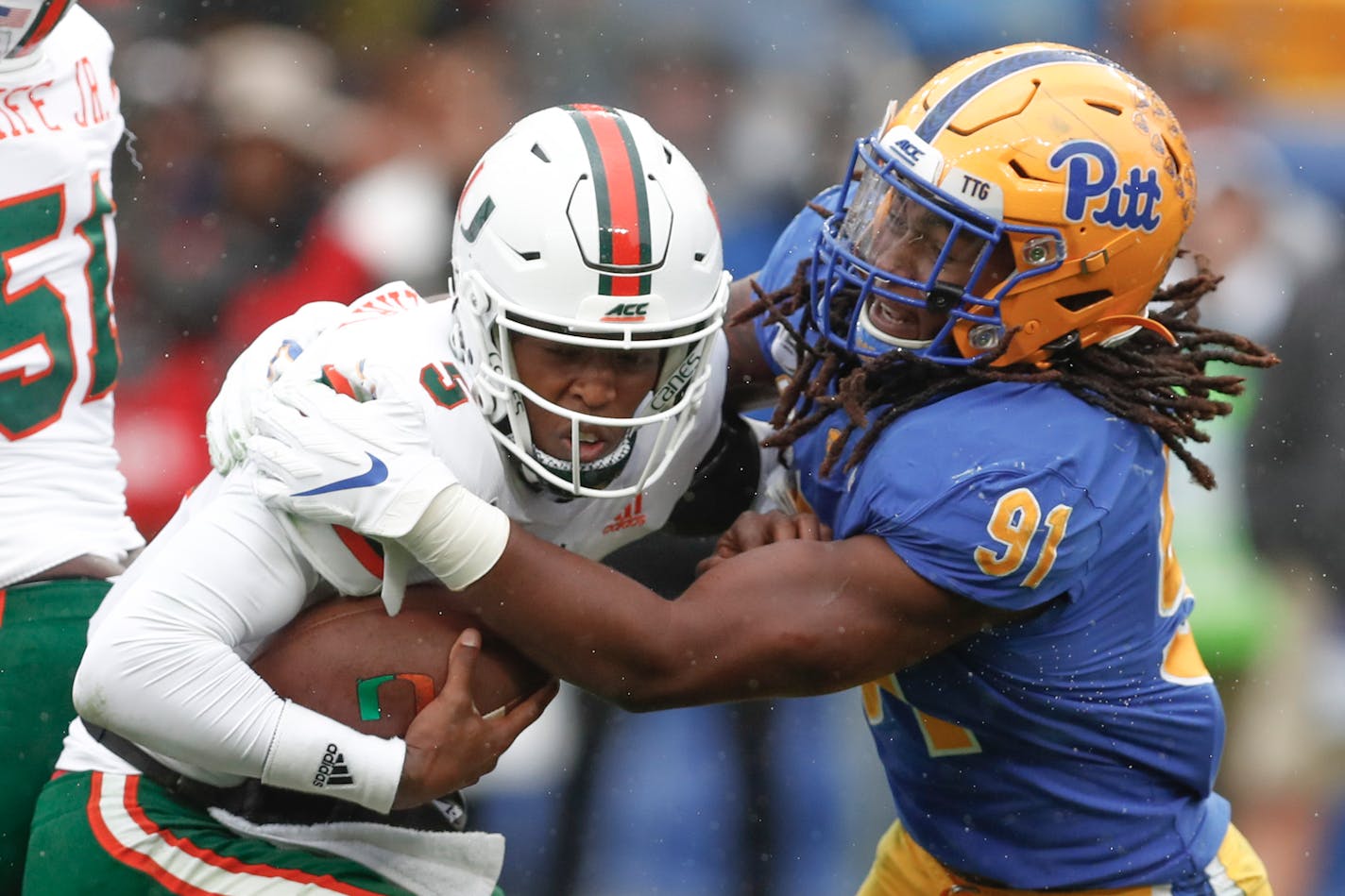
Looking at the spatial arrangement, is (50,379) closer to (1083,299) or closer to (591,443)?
(591,443)

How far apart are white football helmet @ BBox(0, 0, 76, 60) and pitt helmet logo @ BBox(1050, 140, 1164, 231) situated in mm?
1843

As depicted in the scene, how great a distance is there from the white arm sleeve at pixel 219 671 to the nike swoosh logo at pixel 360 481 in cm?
13

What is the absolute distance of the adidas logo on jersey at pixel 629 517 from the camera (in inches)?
112

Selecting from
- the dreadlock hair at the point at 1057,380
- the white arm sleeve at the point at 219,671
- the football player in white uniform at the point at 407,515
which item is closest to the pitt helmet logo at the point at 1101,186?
the dreadlock hair at the point at 1057,380

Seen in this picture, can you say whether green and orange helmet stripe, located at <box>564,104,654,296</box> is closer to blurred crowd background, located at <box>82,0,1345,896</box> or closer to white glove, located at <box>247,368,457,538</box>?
white glove, located at <box>247,368,457,538</box>

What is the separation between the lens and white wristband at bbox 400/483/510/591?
2287 mm

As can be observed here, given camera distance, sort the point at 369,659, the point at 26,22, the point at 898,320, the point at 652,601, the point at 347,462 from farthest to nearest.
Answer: the point at 26,22 < the point at 898,320 < the point at 652,601 < the point at 369,659 < the point at 347,462

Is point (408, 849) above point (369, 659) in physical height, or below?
below

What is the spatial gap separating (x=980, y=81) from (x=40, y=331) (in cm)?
177

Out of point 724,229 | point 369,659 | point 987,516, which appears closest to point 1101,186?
Answer: point 987,516

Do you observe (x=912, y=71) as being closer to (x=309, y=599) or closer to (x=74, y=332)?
(x=74, y=332)

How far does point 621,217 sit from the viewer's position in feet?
8.13

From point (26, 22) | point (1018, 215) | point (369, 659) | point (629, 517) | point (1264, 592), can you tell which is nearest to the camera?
point (369, 659)

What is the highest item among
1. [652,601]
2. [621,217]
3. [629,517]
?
[621,217]
